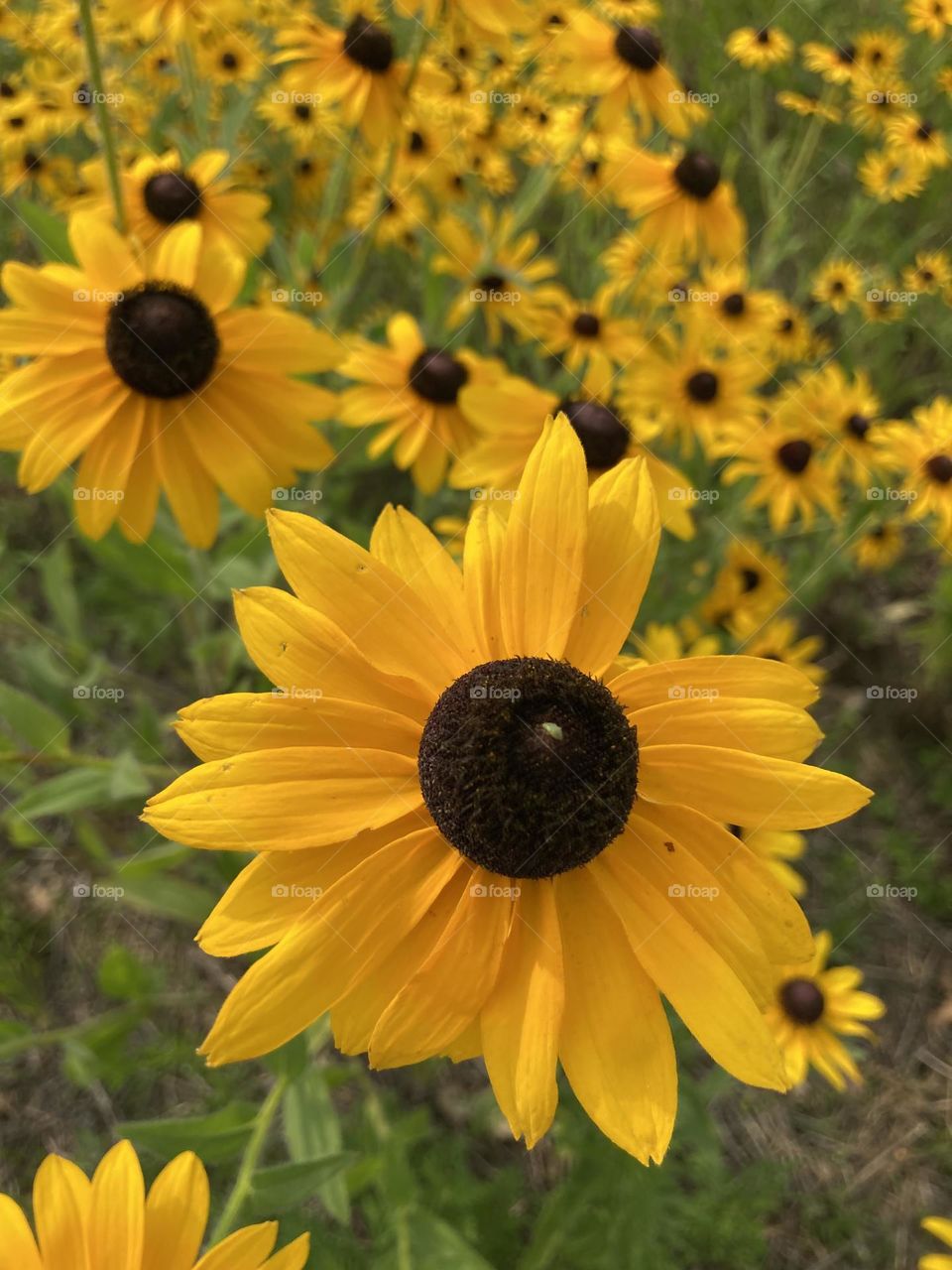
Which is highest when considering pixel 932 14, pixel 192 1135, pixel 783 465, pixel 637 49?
pixel 932 14

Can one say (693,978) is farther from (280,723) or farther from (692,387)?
(692,387)

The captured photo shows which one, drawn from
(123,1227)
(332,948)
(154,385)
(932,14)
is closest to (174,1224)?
(123,1227)

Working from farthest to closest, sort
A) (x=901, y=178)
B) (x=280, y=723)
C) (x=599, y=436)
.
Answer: (x=901, y=178), (x=599, y=436), (x=280, y=723)

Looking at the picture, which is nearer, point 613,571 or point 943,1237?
point 613,571

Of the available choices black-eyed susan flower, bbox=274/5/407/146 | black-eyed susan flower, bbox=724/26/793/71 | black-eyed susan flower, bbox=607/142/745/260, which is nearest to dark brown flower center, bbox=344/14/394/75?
black-eyed susan flower, bbox=274/5/407/146

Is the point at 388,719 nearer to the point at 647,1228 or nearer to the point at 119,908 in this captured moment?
the point at 647,1228

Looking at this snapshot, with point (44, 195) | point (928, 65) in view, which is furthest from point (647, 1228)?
point (928, 65)

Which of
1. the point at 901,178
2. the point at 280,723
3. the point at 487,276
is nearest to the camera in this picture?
the point at 280,723

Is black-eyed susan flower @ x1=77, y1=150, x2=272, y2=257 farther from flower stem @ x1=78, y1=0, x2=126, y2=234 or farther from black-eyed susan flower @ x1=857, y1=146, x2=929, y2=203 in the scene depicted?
black-eyed susan flower @ x1=857, y1=146, x2=929, y2=203
